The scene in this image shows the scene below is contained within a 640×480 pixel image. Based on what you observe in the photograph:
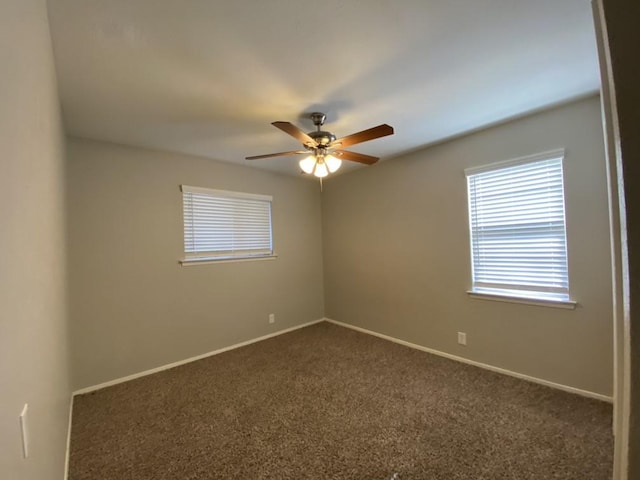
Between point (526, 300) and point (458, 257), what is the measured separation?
28.0 inches

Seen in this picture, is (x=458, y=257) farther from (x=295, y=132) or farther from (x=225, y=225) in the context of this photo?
(x=225, y=225)

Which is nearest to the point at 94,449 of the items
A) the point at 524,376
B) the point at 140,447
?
the point at 140,447

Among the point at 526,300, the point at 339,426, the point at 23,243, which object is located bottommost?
the point at 339,426

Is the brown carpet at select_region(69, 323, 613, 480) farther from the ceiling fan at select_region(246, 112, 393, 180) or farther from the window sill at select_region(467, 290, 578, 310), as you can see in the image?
the ceiling fan at select_region(246, 112, 393, 180)

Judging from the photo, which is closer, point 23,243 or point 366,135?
point 23,243

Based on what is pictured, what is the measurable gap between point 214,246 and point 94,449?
2.10 meters

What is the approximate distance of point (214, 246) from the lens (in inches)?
138

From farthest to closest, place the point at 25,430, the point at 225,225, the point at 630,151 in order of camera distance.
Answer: the point at 225,225 < the point at 25,430 < the point at 630,151

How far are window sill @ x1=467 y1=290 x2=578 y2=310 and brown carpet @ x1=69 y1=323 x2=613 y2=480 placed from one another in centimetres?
72

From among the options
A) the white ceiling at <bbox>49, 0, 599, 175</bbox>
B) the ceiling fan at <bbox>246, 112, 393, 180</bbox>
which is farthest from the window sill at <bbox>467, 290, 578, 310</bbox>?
the ceiling fan at <bbox>246, 112, 393, 180</bbox>

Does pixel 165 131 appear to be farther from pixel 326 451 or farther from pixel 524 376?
pixel 524 376

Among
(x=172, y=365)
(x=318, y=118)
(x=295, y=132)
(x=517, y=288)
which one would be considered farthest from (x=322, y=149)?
(x=172, y=365)

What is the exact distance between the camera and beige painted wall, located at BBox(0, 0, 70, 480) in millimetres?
638

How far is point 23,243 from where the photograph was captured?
2.71 ft
